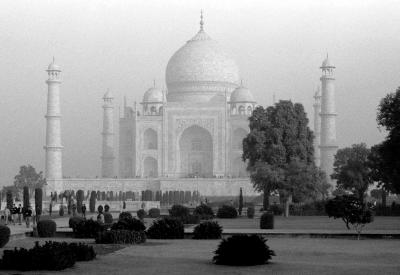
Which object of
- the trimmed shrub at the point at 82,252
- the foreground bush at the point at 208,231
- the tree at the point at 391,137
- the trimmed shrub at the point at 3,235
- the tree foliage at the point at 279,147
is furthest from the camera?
the tree foliage at the point at 279,147

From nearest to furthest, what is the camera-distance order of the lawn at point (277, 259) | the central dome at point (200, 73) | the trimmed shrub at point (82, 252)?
the lawn at point (277, 259)
the trimmed shrub at point (82, 252)
the central dome at point (200, 73)

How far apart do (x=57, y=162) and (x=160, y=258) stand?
5036 centimetres

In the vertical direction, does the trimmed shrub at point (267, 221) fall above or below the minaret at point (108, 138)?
below

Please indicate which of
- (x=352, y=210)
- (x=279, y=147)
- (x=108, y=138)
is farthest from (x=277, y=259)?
(x=108, y=138)

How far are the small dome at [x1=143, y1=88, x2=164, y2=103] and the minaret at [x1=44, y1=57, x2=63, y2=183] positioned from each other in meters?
9.54

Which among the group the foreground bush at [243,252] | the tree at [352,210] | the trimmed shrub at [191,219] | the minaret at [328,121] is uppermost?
the minaret at [328,121]

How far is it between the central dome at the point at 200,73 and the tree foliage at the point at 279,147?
29219 mm

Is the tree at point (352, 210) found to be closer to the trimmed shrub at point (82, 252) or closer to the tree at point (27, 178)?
the trimmed shrub at point (82, 252)

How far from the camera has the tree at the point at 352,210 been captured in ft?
76.3

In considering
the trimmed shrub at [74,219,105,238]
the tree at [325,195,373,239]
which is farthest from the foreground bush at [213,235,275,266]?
the trimmed shrub at [74,219,105,238]

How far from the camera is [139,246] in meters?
20.0

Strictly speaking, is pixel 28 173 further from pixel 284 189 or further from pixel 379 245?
pixel 379 245

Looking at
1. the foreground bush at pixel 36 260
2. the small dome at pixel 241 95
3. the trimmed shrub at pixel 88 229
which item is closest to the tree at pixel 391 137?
the trimmed shrub at pixel 88 229

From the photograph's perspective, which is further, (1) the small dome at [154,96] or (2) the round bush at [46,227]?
(1) the small dome at [154,96]
